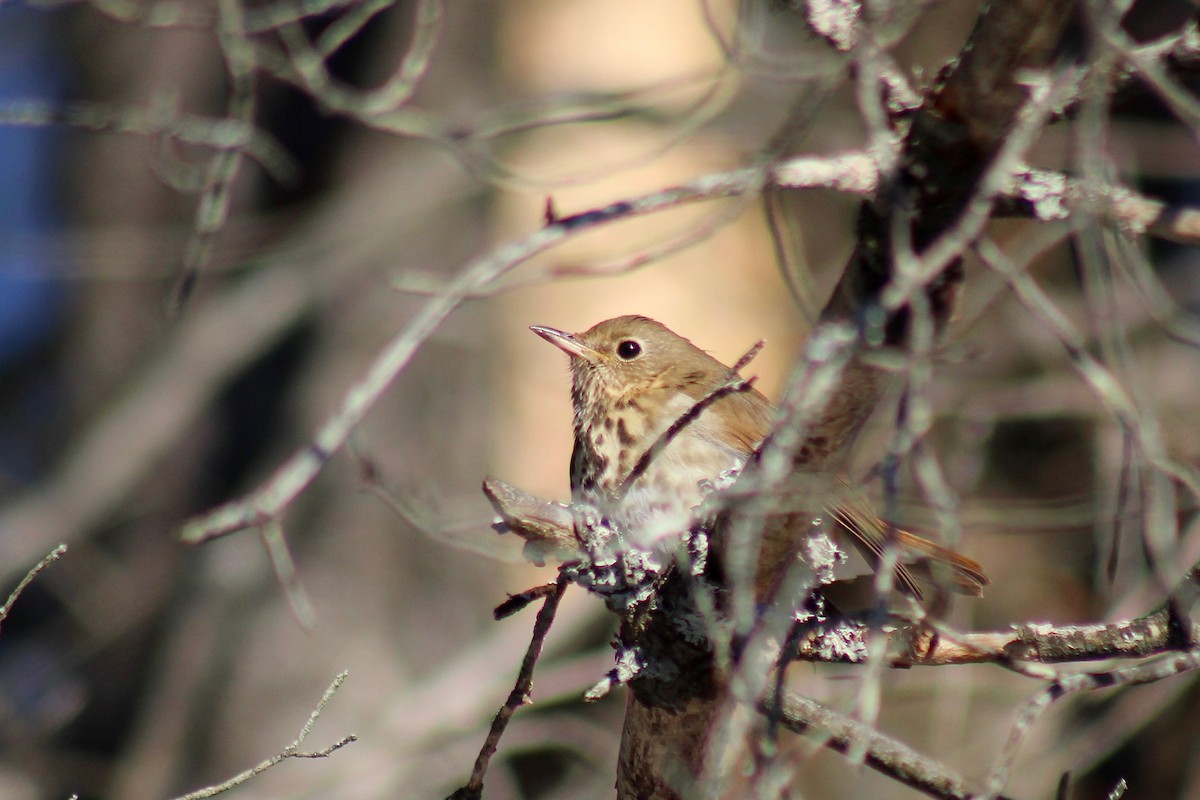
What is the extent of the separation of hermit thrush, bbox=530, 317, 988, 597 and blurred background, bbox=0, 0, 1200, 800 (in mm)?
935

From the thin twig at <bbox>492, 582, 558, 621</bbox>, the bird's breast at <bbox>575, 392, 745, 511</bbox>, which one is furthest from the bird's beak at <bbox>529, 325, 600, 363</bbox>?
the thin twig at <bbox>492, 582, 558, 621</bbox>

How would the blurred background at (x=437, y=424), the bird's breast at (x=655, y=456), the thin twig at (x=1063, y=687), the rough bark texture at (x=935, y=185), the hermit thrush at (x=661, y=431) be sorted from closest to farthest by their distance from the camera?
the thin twig at (x=1063, y=687) < the rough bark texture at (x=935, y=185) < the hermit thrush at (x=661, y=431) < the bird's breast at (x=655, y=456) < the blurred background at (x=437, y=424)

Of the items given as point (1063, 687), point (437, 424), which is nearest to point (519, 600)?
point (1063, 687)

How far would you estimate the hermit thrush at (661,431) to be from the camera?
3107 millimetres

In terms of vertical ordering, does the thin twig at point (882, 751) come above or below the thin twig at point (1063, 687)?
below

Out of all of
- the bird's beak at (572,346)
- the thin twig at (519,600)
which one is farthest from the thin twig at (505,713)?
the bird's beak at (572,346)

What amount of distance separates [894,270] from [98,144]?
566 cm

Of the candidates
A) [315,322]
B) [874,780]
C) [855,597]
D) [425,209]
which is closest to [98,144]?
[315,322]

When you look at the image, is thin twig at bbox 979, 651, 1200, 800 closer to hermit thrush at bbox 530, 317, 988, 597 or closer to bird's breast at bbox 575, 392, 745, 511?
hermit thrush at bbox 530, 317, 988, 597

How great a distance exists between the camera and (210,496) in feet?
19.6

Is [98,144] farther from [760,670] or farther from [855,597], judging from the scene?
[760,670]

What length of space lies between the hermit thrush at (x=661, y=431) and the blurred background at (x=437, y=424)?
3.07 feet

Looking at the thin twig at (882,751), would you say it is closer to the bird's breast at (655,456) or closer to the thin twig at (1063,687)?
the thin twig at (1063,687)

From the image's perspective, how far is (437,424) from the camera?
5.51 metres
